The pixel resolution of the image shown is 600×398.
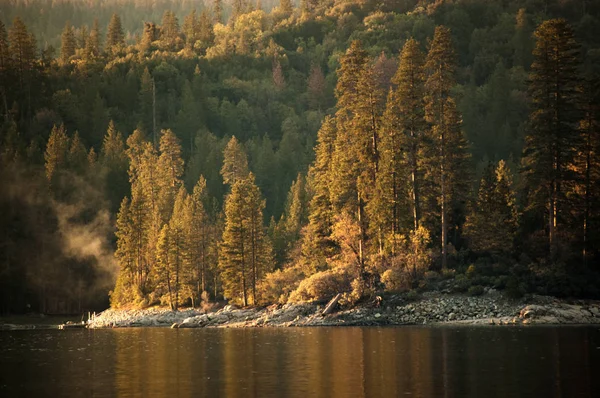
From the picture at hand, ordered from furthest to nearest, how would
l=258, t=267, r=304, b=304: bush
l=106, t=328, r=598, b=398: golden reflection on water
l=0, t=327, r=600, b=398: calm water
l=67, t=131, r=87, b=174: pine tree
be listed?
l=67, t=131, r=87, b=174: pine tree
l=258, t=267, r=304, b=304: bush
l=0, t=327, r=600, b=398: calm water
l=106, t=328, r=598, b=398: golden reflection on water

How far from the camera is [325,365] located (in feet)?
119

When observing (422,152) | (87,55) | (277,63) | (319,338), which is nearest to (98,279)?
(422,152)

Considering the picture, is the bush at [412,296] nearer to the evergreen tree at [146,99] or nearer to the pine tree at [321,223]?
the pine tree at [321,223]

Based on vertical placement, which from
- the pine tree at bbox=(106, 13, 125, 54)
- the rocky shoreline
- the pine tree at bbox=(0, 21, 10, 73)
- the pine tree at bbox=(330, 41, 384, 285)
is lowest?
the rocky shoreline

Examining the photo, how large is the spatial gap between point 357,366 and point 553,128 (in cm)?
3899

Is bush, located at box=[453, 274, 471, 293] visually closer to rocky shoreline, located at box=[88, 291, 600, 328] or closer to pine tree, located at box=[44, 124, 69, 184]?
rocky shoreline, located at box=[88, 291, 600, 328]

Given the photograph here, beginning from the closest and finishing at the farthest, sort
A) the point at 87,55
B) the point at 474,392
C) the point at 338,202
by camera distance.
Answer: the point at 474,392, the point at 338,202, the point at 87,55

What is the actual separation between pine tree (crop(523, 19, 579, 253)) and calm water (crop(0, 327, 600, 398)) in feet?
55.1

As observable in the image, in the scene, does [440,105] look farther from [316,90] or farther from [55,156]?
[316,90]

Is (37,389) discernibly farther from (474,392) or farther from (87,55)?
(87,55)

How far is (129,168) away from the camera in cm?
12231

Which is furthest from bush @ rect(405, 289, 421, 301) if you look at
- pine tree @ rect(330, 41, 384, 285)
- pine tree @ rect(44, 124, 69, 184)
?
pine tree @ rect(44, 124, 69, 184)

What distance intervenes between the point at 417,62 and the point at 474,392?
53.1m

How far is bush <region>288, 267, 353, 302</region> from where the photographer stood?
73.0 metres
